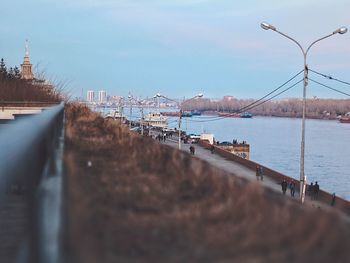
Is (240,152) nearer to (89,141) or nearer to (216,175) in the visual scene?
(89,141)

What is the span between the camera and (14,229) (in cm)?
737

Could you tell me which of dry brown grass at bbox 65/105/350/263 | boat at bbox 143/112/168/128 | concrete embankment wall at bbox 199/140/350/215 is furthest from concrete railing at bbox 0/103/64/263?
boat at bbox 143/112/168/128

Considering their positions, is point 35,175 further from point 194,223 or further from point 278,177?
point 278,177

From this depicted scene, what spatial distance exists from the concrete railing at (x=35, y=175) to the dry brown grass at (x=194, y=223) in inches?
4.6

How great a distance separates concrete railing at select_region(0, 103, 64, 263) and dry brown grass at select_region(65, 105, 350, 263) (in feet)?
0.38

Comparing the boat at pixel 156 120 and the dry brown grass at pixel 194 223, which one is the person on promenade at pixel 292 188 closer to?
the dry brown grass at pixel 194 223

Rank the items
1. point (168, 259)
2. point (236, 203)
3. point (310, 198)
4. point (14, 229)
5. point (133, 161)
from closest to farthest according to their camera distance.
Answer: point (168, 259), point (236, 203), point (133, 161), point (14, 229), point (310, 198)

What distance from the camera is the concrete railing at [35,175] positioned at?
2.07 metres

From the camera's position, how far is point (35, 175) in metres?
3.44

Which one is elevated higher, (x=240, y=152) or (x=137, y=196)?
(x=137, y=196)

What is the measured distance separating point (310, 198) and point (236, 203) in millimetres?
22796

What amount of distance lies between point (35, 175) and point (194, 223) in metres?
1.46

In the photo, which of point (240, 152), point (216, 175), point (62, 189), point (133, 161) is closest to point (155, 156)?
point (133, 161)

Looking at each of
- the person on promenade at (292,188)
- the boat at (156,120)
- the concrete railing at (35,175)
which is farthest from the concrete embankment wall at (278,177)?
the boat at (156,120)
